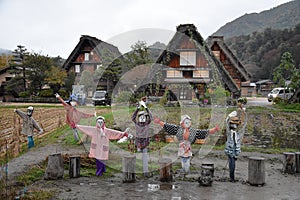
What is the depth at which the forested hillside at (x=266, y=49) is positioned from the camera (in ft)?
193

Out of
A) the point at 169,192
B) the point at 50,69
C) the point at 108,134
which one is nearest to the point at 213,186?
the point at 169,192

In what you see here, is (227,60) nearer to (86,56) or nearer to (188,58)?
(188,58)

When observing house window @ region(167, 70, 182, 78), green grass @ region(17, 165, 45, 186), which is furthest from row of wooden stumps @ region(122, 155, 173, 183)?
house window @ region(167, 70, 182, 78)

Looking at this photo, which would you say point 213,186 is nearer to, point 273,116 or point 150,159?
point 150,159

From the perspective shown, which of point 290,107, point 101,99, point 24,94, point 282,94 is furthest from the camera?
point 282,94

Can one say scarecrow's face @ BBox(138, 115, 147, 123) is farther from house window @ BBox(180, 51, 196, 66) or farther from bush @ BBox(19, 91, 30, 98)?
bush @ BBox(19, 91, 30, 98)

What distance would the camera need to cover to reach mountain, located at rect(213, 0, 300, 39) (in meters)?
112

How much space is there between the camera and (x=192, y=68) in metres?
27.8

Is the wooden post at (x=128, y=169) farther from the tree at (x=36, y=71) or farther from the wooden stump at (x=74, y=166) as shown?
the tree at (x=36, y=71)

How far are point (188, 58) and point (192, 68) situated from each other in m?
0.88

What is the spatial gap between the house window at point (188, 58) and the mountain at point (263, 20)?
287 ft

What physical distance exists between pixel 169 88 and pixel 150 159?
1642cm

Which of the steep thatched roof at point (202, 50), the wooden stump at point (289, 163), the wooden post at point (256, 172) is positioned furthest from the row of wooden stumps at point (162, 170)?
the steep thatched roof at point (202, 50)

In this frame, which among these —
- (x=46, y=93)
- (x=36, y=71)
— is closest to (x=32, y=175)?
(x=46, y=93)
